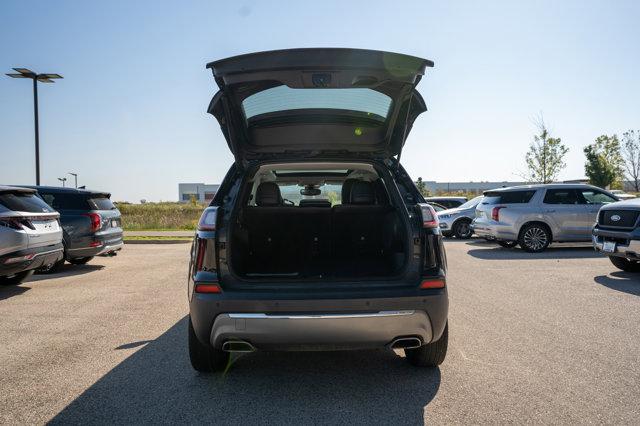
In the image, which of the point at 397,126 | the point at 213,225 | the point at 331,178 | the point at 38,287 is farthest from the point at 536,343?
the point at 38,287

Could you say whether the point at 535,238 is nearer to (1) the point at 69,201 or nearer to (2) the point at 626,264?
(2) the point at 626,264

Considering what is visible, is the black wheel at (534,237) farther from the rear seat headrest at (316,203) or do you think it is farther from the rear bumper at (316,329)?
the rear bumper at (316,329)

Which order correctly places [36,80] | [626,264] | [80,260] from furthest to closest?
1. [36,80]
2. [80,260]
3. [626,264]

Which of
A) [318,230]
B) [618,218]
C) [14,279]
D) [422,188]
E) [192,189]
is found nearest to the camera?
[318,230]

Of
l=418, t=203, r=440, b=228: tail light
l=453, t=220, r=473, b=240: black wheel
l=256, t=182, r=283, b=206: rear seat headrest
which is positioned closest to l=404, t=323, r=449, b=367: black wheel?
l=418, t=203, r=440, b=228: tail light

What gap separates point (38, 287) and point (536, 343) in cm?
728

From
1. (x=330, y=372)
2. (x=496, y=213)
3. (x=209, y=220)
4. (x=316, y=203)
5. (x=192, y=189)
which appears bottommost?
(x=330, y=372)

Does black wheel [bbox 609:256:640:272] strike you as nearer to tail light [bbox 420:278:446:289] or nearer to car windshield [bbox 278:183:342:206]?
car windshield [bbox 278:183:342:206]

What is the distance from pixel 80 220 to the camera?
9938mm

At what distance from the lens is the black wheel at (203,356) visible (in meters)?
3.83

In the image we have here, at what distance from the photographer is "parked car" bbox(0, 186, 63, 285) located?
700cm

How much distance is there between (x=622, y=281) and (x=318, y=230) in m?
5.88

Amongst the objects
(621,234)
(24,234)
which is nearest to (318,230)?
(24,234)

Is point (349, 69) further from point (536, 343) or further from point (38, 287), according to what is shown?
point (38, 287)
